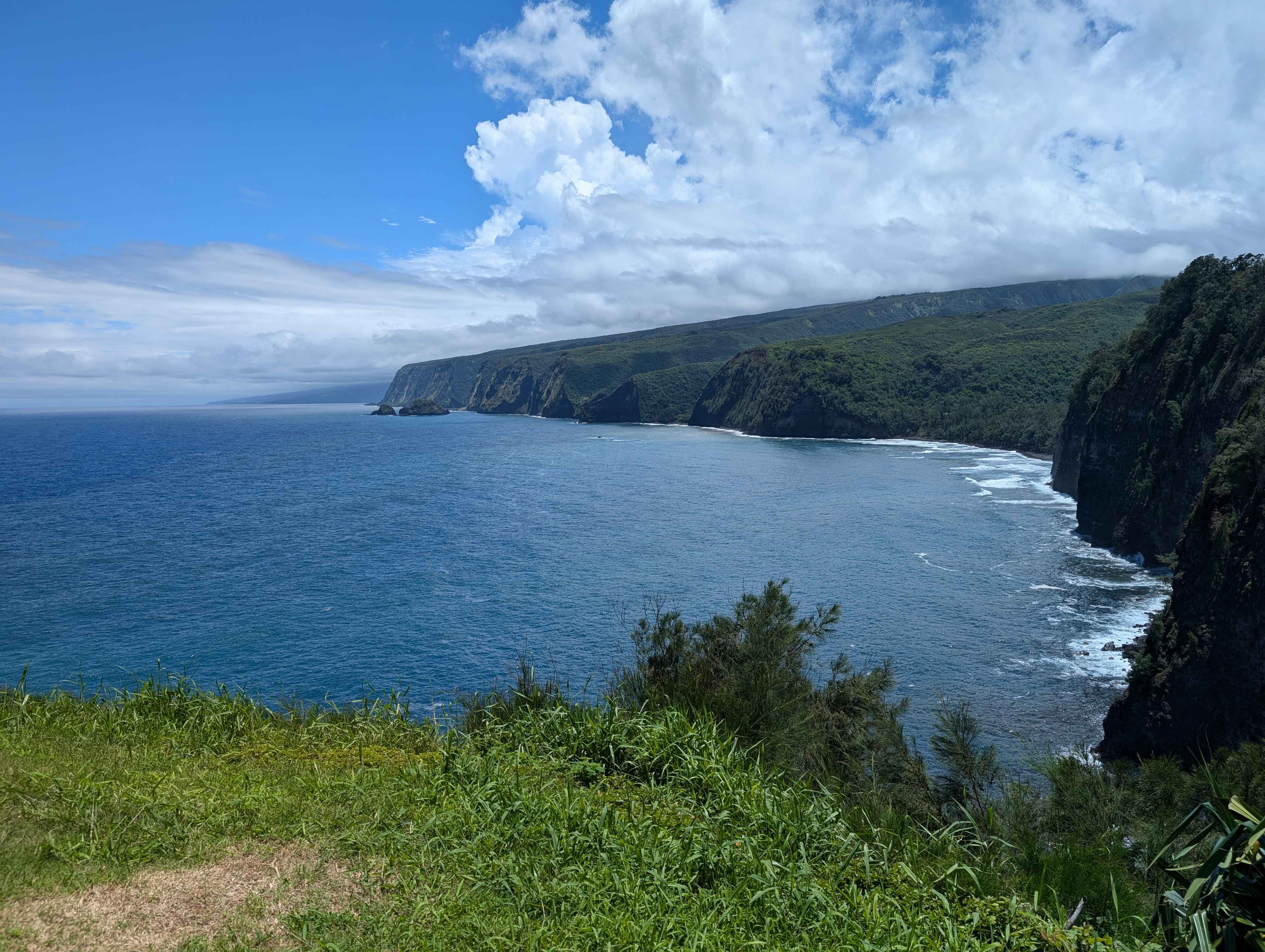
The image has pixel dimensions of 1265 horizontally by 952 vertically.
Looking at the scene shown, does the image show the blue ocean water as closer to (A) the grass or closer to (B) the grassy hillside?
(A) the grass

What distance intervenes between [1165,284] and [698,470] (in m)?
56.8

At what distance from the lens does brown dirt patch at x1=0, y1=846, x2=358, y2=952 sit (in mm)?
5805

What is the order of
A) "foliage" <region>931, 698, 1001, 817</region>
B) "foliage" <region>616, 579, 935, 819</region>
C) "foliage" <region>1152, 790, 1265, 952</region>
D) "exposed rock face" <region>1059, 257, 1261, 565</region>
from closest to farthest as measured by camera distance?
1. "foliage" <region>1152, 790, 1265, 952</region>
2. "foliage" <region>616, 579, 935, 819</region>
3. "foliage" <region>931, 698, 1001, 817</region>
4. "exposed rock face" <region>1059, 257, 1261, 565</region>

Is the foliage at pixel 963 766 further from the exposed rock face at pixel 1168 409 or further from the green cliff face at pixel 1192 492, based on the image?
the exposed rock face at pixel 1168 409

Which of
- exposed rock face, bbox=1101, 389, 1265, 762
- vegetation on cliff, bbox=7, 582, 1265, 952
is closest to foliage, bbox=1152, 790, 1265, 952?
vegetation on cliff, bbox=7, 582, 1265, 952

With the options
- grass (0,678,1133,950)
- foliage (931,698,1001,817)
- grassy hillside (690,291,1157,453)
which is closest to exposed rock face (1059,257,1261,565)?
foliage (931,698,1001,817)

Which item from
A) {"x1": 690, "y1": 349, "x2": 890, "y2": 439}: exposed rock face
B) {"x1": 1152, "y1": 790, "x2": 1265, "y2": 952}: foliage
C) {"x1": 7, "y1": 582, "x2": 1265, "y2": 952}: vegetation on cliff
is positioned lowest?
{"x1": 7, "y1": 582, "x2": 1265, "y2": 952}: vegetation on cliff

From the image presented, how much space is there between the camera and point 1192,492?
162 ft

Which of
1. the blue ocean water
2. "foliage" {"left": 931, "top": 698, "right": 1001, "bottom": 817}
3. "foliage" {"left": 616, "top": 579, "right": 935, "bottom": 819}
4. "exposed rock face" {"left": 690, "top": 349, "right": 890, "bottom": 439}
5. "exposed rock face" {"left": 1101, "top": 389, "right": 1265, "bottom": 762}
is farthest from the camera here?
"exposed rock face" {"left": 690, "top": 349, "right": 890, "bottom": 439}

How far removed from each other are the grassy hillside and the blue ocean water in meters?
41.4

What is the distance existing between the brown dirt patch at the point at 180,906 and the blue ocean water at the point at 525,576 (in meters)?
22.0

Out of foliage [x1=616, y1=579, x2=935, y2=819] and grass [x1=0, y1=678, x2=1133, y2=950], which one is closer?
grass [x1=0, y1=678, x2=1133, y2=950]

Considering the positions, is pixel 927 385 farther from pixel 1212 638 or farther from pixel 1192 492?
pixel 1212 638

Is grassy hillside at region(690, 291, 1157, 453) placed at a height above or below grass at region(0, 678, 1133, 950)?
above
